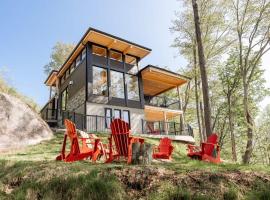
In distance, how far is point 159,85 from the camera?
2188 centimetres

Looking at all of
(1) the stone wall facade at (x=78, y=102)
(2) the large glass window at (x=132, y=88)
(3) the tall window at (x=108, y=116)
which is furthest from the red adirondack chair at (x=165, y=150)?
(2) the large glass window at (x=132, y=88)

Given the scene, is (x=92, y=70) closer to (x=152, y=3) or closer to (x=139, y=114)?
(x=139, y=114)

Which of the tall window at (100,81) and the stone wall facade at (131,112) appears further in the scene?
the tall window at (100,81)

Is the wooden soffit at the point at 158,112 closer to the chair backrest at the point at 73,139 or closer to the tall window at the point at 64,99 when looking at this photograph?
the tall window at the point at 64,99

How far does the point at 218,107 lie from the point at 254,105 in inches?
143

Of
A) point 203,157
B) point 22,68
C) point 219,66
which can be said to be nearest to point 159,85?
point 219,66

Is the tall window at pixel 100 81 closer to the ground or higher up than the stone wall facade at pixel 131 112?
higher up

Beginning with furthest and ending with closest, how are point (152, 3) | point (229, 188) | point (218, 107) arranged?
point (218, 107) < point (152, 3) < point (229, 188)

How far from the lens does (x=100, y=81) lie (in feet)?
56.1

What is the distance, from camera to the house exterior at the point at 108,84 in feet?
52.4

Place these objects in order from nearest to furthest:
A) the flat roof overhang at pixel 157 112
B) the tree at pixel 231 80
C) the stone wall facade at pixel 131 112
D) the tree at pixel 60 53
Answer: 1. the stone wall facade at pixel 131 112
2. the flat roof overhang at pixel 157 112
3. the tree at pixel 231 80
4. the tree at pixel 60 53

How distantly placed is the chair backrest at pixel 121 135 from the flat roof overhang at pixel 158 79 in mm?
12821

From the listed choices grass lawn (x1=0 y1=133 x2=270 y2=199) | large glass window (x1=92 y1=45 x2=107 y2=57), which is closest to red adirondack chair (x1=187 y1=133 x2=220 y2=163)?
grass lawn (x1=0 y1=133 x2=270 y2=199)

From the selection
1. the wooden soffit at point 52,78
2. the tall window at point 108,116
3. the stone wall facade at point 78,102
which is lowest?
the tall window at point 108,116
